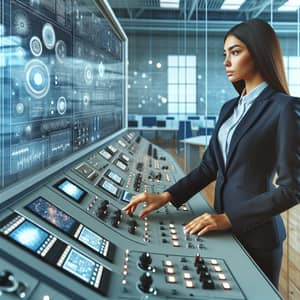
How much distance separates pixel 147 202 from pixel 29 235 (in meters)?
0.55

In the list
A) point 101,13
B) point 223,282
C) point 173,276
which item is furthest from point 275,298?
point 101,13

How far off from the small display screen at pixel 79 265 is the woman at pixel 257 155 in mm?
400

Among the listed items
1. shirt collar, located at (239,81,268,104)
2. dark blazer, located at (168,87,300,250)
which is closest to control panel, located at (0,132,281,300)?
dark blazer, located at (168,87,300,250)

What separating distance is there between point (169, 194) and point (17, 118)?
1.97 ft

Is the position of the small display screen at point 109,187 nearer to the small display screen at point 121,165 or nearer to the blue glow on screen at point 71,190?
the blue glow on screen at point 71,190

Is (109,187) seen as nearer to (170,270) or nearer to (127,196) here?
(127,196)

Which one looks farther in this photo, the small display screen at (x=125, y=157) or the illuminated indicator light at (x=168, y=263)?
the small display screen at (x=125, y=157)

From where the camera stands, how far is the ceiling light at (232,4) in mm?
9844

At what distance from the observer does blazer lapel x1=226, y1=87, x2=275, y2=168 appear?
4.04 feet

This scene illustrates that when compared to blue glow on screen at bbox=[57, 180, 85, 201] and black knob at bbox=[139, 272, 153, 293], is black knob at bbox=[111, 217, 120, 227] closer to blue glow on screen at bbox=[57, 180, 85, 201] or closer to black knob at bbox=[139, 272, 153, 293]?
blue glow on screen at bbox=[57, 180, 85, 201]

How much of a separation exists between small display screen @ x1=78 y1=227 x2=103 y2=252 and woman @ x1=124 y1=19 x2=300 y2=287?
0.28m

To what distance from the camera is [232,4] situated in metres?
10.2

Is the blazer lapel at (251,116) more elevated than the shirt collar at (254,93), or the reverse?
the shirt collar at (254,93)

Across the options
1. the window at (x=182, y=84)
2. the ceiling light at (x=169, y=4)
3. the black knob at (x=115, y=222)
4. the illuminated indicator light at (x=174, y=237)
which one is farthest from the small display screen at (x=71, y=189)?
the window at (x=182, y=84)
